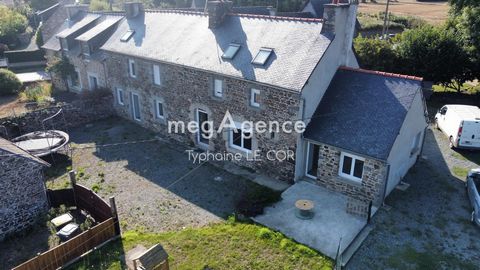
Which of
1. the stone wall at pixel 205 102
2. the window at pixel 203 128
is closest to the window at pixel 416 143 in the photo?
the stone wall at pixel 205 102

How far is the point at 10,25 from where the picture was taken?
5275 cm

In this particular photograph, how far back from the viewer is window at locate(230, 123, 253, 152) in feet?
61.4

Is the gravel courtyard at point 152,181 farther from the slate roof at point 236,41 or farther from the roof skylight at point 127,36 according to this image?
the roof skylight at point 127,36

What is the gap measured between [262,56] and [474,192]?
1091cm

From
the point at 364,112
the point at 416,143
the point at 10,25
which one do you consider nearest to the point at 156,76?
the point at 364,112

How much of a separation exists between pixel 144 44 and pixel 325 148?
13.7 meters

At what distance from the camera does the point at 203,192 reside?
17.1 metres

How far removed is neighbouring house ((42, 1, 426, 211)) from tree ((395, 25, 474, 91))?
12176mm

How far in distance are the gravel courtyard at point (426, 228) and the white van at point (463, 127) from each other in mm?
1757

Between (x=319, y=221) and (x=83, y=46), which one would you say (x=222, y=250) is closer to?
(x=319, y=221)

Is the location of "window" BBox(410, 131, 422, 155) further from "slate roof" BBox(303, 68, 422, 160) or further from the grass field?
the grass field

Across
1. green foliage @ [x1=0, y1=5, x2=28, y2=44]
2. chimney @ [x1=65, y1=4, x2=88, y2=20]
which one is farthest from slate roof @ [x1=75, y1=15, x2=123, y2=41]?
green foliage @ [x1=0, y1=5, x2=28, y2=44]

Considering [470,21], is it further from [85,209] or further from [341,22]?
[85,209]

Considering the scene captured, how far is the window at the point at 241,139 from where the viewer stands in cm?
1871
